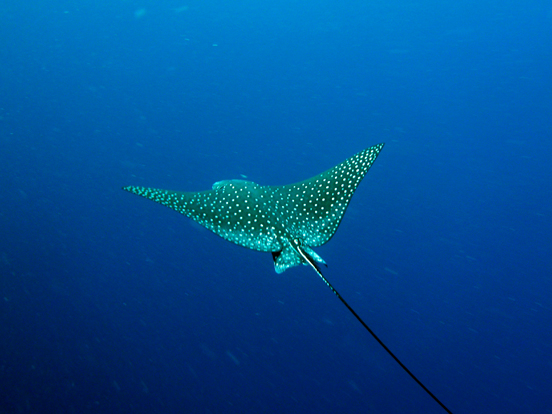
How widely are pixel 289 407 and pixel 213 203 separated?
3.54 metres

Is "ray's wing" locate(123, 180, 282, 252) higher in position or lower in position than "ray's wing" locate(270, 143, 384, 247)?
higher

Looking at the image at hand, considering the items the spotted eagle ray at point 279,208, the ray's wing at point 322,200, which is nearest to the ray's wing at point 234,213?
the spotted eagle ray at point 279,208

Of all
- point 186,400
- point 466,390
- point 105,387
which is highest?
point 105,387

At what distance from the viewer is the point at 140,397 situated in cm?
522

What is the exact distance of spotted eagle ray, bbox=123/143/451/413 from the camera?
2746 mm

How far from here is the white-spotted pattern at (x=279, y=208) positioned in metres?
2.75

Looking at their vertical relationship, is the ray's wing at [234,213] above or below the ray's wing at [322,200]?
above

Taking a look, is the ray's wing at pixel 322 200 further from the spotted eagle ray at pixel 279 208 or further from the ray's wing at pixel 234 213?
the ray's wing at pixel 234 213

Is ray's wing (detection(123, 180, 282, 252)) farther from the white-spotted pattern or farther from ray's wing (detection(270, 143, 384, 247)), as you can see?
ray's wing (detection(270, 143, 384, 247))

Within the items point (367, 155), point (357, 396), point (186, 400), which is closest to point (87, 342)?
point (186, 400)

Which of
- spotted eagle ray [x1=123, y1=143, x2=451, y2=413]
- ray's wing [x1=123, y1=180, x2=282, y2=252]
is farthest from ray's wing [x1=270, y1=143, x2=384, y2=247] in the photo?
ray's wing [x1=123, y1=180, x2=282, y2=252]

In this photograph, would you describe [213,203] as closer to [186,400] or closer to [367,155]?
[367,155]

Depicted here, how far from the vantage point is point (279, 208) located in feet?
9.41

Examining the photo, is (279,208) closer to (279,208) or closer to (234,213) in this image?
(279,208)
